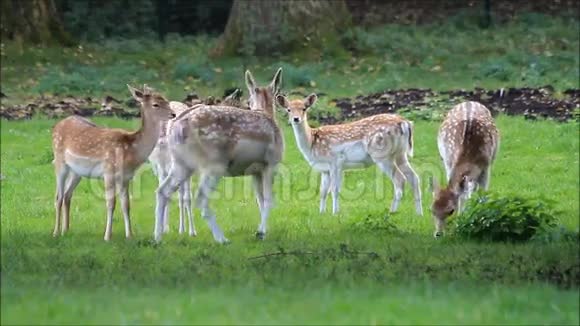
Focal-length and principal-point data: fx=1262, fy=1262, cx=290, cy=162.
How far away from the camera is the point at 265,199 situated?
11.9 metres

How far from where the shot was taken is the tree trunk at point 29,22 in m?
29.5

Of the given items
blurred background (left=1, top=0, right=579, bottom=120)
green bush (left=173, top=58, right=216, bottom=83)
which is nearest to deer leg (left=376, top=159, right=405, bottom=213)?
blurred background (left=1, top=0, right=579, bottom=120)

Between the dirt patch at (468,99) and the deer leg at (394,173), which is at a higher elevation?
the dirt patch at (468,99)

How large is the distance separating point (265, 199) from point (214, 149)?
0.74 meters

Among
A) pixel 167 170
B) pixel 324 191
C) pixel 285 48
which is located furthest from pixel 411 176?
pixel 285 48

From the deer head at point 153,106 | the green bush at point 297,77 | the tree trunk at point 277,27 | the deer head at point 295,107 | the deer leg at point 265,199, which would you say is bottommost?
the deer leg at point 265,199

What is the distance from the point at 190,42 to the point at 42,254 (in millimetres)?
22097

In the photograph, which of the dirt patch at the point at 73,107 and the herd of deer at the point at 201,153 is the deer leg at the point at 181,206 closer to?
the herd of deer at the point at 201,153

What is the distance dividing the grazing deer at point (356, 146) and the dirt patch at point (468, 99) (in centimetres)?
477

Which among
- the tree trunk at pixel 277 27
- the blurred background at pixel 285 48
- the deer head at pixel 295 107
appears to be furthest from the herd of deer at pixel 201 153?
the tree trunk at pixel 277 27

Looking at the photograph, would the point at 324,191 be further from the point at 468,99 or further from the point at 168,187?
the point at 468,99

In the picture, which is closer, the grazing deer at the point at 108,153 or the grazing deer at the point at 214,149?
the grazing deer at the point at 214,149

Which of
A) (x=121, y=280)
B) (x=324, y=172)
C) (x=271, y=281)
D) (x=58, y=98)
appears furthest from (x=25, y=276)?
A: (x=58, y=98)

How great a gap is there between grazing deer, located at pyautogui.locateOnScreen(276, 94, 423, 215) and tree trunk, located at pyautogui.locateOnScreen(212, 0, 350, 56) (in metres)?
13.0
